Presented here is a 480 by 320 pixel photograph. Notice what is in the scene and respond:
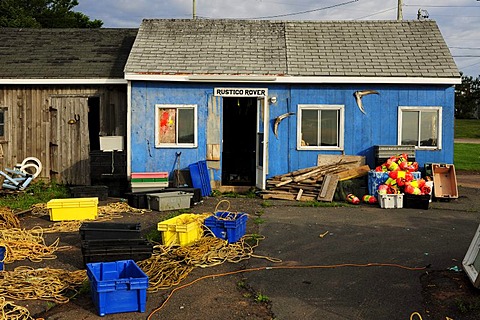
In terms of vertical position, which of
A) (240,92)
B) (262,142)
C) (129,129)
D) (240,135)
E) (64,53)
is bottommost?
(262,142)

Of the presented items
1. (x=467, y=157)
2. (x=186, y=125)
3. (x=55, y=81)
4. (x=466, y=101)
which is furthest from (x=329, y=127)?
(x=466, y=101)

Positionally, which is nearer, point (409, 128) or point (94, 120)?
point (409, 128)

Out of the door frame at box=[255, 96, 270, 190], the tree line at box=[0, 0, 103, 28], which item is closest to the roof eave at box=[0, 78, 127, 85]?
the door frame at box=[255, 96, 270, 190]

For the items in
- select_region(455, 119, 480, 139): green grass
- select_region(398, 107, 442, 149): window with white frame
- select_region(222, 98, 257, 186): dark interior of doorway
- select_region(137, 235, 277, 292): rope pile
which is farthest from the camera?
select_region(455, 119, 480, 139): green grass

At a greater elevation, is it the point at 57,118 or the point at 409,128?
the point at 57,118

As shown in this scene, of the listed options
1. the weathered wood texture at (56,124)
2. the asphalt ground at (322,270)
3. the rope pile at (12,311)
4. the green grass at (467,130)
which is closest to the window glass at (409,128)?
the asphalt ground at (322,270)

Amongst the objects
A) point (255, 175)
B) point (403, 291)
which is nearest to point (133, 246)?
point (403, 291)

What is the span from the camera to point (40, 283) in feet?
21.4

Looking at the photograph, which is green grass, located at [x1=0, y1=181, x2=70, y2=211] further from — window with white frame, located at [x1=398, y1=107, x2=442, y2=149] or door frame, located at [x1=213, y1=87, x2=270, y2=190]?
window with white frame, located at [x1=398, y1=107, x2=442, y2=149]

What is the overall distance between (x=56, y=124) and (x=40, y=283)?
32.5 ft

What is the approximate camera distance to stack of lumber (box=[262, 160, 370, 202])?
13.6m

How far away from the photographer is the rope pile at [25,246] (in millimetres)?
7891

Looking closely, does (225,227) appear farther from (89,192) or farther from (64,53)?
(64,53)

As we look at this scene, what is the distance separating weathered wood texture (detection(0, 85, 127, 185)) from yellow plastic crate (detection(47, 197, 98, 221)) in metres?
4.88
